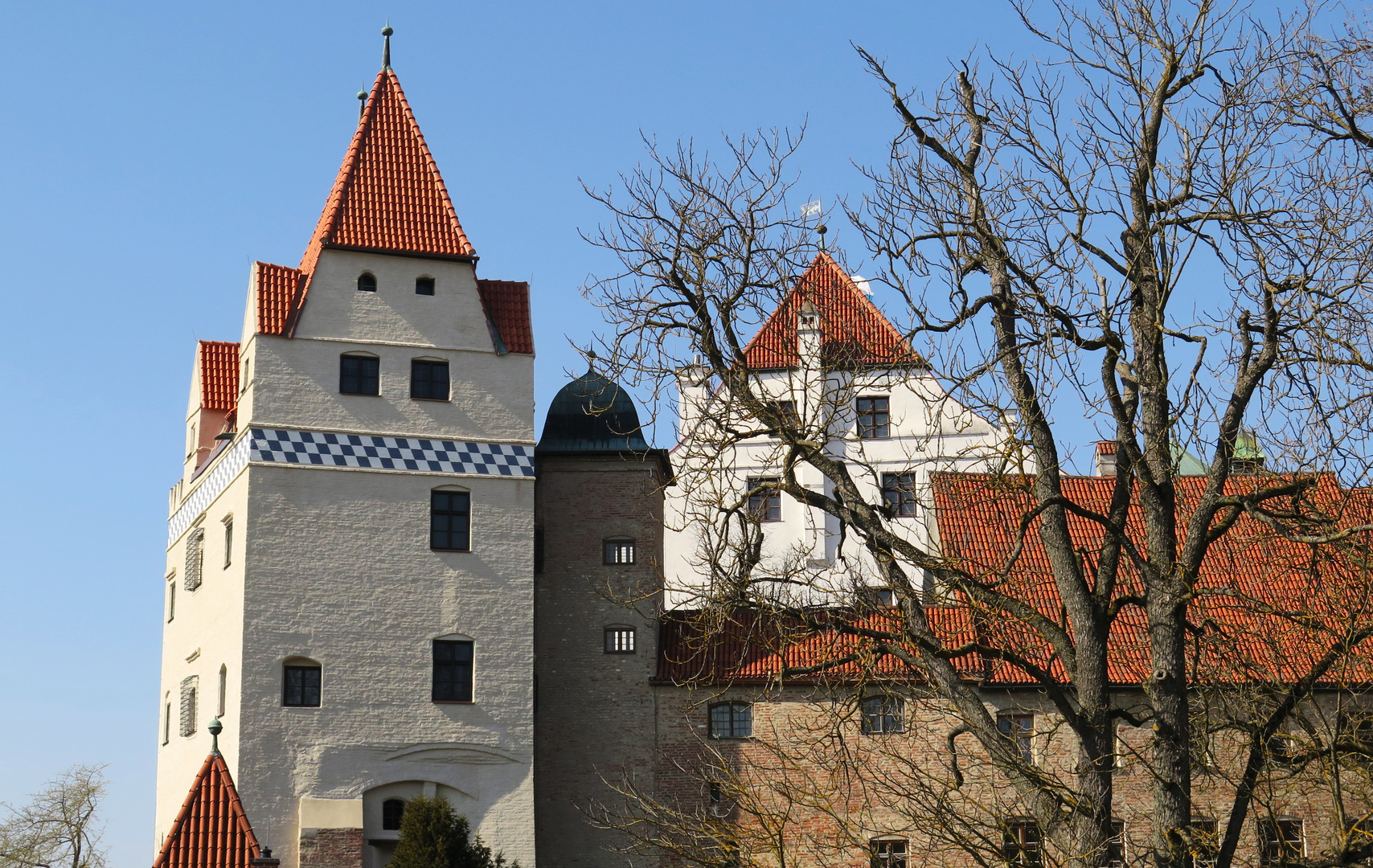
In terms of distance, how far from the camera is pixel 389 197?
3353 cm

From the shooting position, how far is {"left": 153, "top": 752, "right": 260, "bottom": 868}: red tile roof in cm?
2345

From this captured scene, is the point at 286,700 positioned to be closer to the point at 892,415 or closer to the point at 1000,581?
the point at 892,415

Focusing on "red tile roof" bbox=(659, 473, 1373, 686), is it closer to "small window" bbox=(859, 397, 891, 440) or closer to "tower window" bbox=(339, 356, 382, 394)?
"tower window" bbox=(339, 356, 382, 394)

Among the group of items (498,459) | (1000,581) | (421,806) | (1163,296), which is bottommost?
(421,806)

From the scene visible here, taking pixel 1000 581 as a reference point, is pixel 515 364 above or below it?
above

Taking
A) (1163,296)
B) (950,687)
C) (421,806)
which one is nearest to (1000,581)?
(950,687)

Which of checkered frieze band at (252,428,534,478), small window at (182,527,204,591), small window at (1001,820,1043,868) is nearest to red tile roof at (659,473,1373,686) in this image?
small window at (1001,820,1043,868)

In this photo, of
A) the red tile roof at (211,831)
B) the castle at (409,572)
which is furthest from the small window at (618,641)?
the red tile roof at (211,831)

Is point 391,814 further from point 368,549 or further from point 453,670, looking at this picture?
point 368,549

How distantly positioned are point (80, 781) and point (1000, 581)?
3499cm

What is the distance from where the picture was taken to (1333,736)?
14336 millimetres

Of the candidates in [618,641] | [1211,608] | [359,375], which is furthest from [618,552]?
[1211,608]

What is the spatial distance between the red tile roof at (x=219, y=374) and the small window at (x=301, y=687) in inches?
262

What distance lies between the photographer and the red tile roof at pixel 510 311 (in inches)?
1299
